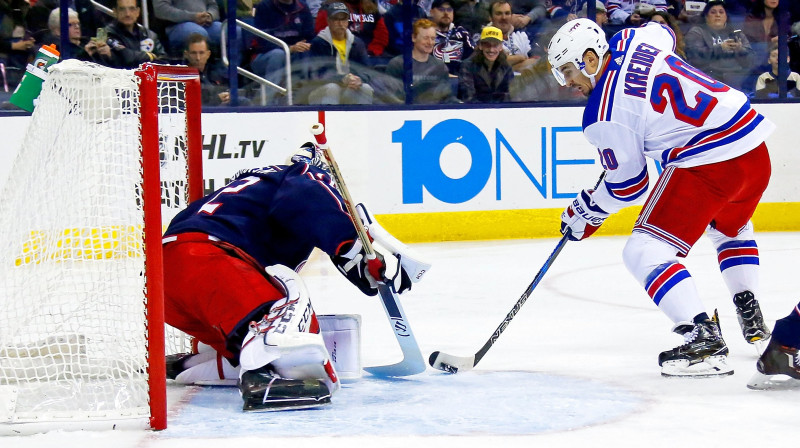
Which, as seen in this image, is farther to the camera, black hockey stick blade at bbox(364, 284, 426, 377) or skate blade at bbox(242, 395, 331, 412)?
black hockey stick blade at bbox(364, 284, 426, 377)

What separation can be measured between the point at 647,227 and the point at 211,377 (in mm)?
1188

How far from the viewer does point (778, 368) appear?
2.53m

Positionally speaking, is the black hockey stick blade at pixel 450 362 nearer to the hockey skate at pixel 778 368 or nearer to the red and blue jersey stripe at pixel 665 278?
the red and blue jersey stripe at pixel 665 278

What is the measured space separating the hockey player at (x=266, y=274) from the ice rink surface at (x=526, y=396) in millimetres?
97

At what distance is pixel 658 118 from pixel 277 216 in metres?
1.05

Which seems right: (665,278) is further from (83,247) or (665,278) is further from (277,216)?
(83,247)

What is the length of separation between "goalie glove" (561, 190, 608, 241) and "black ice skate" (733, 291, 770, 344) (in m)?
0.47

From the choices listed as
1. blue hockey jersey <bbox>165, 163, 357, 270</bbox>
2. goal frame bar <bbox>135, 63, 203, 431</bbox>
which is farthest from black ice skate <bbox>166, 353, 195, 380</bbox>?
goal frame bar <bbox>135, 63, 203, 431</bbox>

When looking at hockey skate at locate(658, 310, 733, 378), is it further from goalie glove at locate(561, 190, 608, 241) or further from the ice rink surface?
goalie glove at locate(561, 190, 608, 241)

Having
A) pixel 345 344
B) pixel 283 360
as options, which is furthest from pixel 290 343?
pixel 345 344

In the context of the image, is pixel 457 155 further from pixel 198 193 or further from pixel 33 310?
pixel 33 310

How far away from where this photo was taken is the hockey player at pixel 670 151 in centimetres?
280

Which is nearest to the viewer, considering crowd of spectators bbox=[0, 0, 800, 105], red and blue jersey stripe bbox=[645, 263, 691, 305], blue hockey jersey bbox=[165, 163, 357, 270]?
blue hockey jersey bbox=[165, 163, 357, 270]

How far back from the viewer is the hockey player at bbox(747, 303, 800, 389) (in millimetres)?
2529
